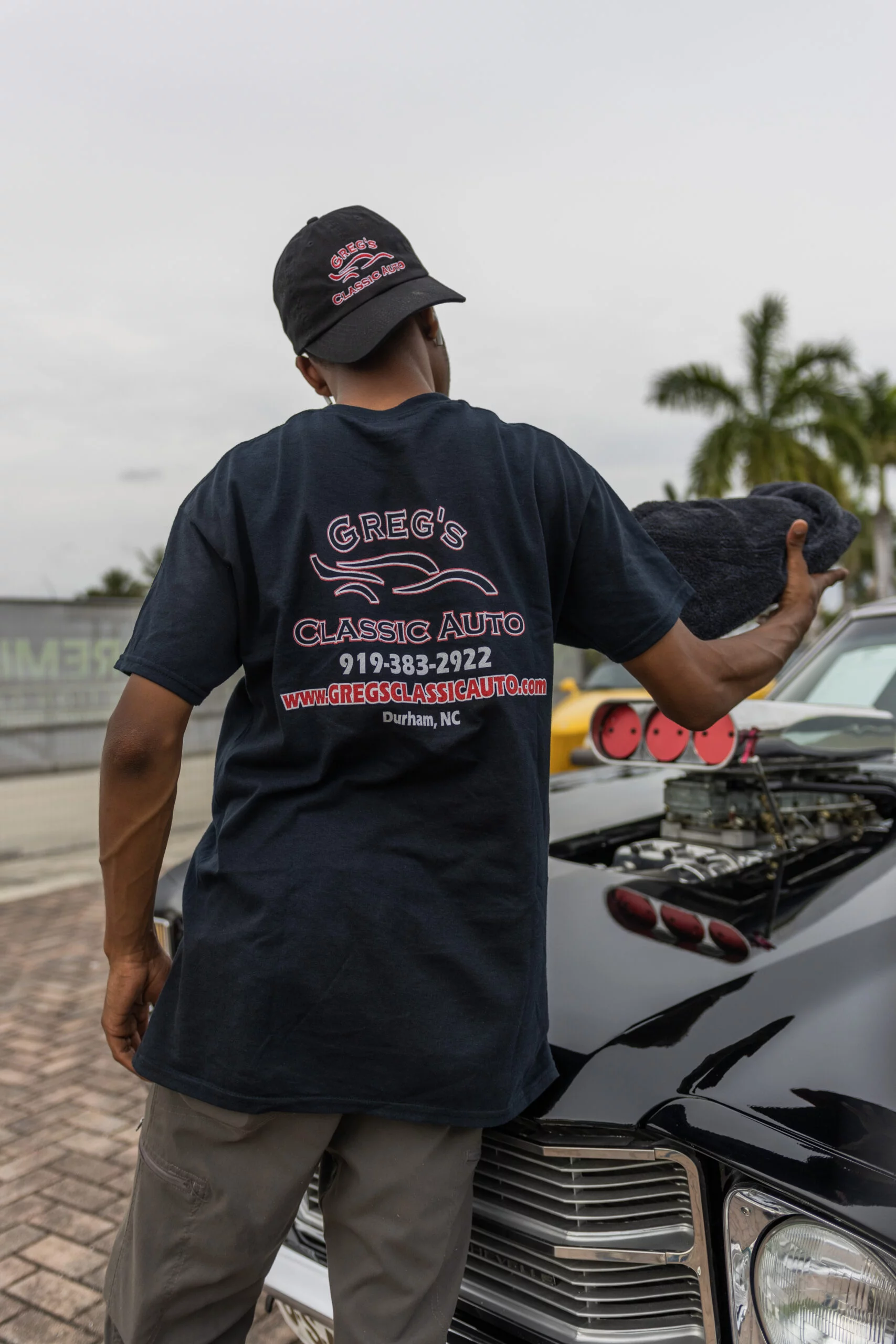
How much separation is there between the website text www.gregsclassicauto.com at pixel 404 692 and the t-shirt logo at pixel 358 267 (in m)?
0.61

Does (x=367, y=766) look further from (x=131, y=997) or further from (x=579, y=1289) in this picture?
(x=579, y=1289)

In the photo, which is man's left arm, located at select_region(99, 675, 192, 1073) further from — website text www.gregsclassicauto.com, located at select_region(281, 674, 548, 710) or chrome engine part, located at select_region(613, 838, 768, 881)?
chrome engine part, located at select_region(613, 838, 768, 881)

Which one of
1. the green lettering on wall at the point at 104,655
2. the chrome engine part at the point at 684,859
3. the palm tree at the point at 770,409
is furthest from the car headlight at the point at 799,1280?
the palm tree at the point at 770,409

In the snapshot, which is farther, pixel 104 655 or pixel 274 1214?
pixel 104 655

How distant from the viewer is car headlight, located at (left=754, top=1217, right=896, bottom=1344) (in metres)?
1.28

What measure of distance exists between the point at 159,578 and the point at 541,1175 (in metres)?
1.07

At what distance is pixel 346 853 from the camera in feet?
4.45

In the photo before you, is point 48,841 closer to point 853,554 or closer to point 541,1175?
point 541,1175

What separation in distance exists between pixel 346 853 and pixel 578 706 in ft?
24.2

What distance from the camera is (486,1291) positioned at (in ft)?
5.43

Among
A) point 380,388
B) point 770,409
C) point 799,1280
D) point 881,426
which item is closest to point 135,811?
point 380,388

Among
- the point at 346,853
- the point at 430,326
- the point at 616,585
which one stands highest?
the point at 430,326

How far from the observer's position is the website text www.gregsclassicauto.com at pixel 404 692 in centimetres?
136

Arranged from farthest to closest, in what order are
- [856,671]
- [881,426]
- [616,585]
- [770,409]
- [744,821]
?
1. [881,426]
2. [770,409]
3. [856,671]
4. [744,821]
5. [616,585]
